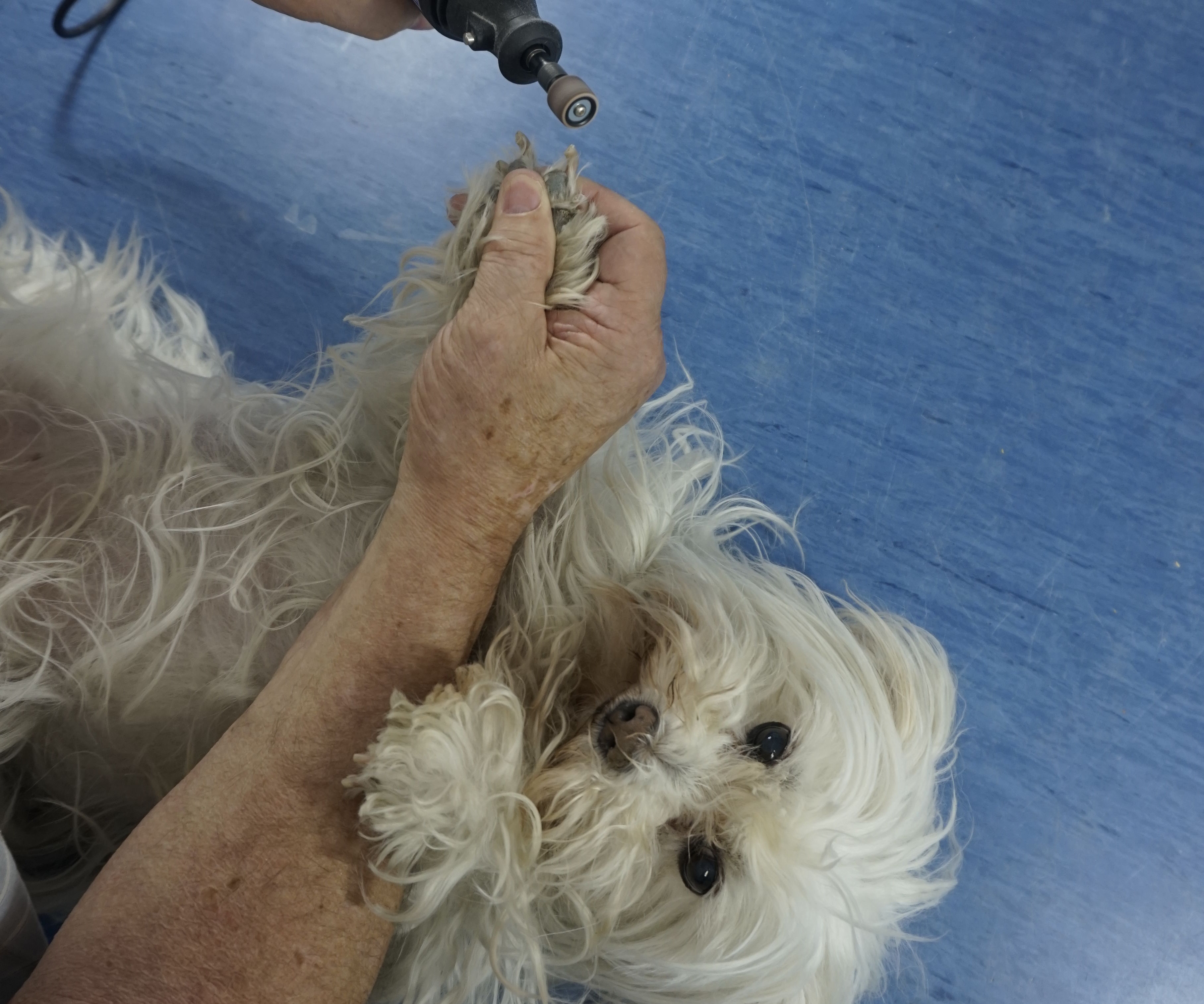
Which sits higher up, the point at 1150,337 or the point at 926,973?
the point at 1150,337

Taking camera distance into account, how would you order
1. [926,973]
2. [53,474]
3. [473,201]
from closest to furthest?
[473,201] < [53,474] < [926,973]

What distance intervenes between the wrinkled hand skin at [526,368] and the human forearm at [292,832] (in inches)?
2.1

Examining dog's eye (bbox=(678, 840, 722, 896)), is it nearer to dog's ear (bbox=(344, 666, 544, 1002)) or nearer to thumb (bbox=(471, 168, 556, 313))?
dog's ear (bbox=(344, 666, 544, 1002))

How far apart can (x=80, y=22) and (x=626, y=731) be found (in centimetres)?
140

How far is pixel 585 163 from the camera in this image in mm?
1350

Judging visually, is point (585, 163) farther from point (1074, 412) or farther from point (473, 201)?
point (1074, 412)

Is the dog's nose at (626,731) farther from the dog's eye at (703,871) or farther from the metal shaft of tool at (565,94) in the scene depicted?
the metal shaft of tool at (565,94)

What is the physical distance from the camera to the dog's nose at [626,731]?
0.89m

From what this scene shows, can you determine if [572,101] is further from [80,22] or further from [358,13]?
[80,22]

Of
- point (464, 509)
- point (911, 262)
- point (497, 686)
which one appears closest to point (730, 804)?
point (497, 686)

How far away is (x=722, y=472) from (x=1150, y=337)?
0.69 meters

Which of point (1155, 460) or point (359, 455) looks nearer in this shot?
point (359, 455)

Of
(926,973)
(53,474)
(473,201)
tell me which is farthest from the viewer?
(926,973)

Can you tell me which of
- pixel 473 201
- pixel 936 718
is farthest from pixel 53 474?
pixel 936 718
